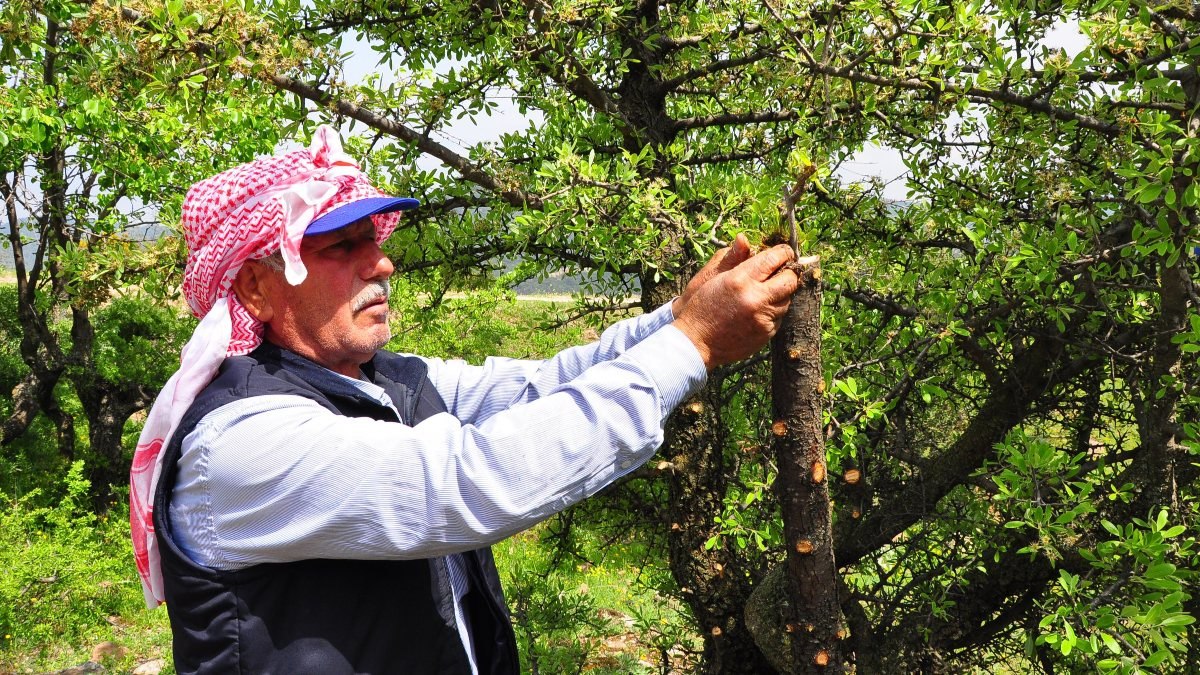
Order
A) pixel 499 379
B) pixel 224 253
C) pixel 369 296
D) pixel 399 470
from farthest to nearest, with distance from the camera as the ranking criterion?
1. pixel 499 379
2. pixel 369 296
3. pixel 224 253
4. pixel 399 470

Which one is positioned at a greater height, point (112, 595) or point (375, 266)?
point (375, 266)

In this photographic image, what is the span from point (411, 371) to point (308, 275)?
45 cm

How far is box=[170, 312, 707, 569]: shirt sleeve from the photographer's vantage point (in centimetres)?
161

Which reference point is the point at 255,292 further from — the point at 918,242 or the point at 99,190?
the point at 99,190

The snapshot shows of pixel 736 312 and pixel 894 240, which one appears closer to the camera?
pixel 736 312

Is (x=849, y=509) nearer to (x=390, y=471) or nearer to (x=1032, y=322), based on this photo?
(x=1032, y=322)

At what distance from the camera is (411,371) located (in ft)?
7.80

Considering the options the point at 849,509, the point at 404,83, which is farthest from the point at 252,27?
the point at 849,509

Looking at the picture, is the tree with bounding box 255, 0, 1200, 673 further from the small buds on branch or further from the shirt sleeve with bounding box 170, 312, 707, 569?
the shirt sleeve with bounding box 170, 312, 707, 569

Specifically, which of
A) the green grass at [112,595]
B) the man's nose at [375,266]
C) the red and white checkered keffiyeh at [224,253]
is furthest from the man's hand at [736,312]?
the green grass at [112,595]

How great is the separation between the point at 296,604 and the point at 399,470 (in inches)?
15.6

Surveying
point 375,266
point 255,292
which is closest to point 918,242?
point 375,266

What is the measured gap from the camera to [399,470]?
1614mm

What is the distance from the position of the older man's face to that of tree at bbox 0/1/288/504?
3.71 ft
